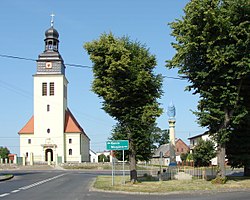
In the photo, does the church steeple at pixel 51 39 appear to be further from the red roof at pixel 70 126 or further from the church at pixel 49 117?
the red roof at pixel 70 126

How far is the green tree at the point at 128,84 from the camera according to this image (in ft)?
83.0

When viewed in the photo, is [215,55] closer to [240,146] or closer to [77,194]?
[240,146]

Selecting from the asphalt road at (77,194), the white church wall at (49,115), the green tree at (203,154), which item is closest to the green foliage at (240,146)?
the asphalt road at (77,194)

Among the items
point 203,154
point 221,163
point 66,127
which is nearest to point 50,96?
point 66,127

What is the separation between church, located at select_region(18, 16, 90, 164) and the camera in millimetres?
87125

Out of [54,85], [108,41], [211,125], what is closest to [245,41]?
[211,125]

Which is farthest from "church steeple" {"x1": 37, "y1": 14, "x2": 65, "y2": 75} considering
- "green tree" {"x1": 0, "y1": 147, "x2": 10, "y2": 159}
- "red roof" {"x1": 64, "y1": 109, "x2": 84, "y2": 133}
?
"green tree" {"x1": 0, "y1": 147, "x2": 10, "y2": 159}

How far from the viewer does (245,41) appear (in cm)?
2217

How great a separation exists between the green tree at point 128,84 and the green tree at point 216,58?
6.11ft

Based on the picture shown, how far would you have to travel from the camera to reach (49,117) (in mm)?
88188

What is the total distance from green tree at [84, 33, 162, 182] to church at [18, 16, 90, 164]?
2441 inches

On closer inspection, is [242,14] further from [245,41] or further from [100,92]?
[100,92]

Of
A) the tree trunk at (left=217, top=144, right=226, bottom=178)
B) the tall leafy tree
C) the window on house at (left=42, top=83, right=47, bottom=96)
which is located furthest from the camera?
the window on house at (left=42, top=83, right=47, bottom=96)

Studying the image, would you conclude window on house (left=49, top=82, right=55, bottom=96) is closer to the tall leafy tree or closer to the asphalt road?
the asphalt road
